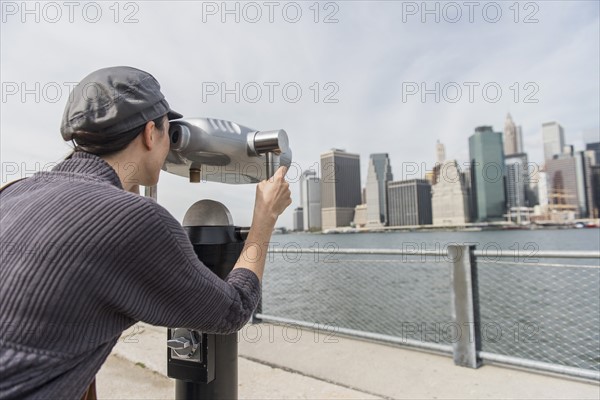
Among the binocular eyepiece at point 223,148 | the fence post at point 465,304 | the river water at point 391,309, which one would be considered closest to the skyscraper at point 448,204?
the river water at point 391,309

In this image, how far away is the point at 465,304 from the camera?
2.80m

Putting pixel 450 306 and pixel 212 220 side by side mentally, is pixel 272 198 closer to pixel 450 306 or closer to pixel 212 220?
pixel 212 220

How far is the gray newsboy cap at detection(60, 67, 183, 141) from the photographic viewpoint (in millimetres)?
864

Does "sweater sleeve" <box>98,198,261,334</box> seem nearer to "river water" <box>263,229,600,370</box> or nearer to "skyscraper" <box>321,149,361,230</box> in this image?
"skyscraper" <box>321,149,361,230</box>

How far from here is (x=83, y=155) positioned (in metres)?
0.88

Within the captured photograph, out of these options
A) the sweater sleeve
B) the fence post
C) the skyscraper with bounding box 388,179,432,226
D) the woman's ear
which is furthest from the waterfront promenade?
the skyscraper with bounding box 388,179,432,226

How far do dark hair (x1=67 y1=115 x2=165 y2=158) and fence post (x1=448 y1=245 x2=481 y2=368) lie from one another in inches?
95.1

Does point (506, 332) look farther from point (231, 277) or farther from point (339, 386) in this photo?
point (231, 277)

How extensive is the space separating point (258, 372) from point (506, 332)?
5.06 metres

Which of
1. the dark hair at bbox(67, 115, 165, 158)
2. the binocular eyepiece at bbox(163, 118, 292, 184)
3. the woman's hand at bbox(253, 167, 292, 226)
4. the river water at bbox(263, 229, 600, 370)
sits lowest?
the river water at bbox(263, 229, 600, 370)

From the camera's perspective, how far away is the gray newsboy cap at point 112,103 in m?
0.86

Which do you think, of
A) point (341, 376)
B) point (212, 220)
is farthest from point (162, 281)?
point (341, 376)

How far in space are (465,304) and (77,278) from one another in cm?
266

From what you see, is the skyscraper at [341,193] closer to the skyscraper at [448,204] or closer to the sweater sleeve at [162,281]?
the sweater sleeve at [162,281]
